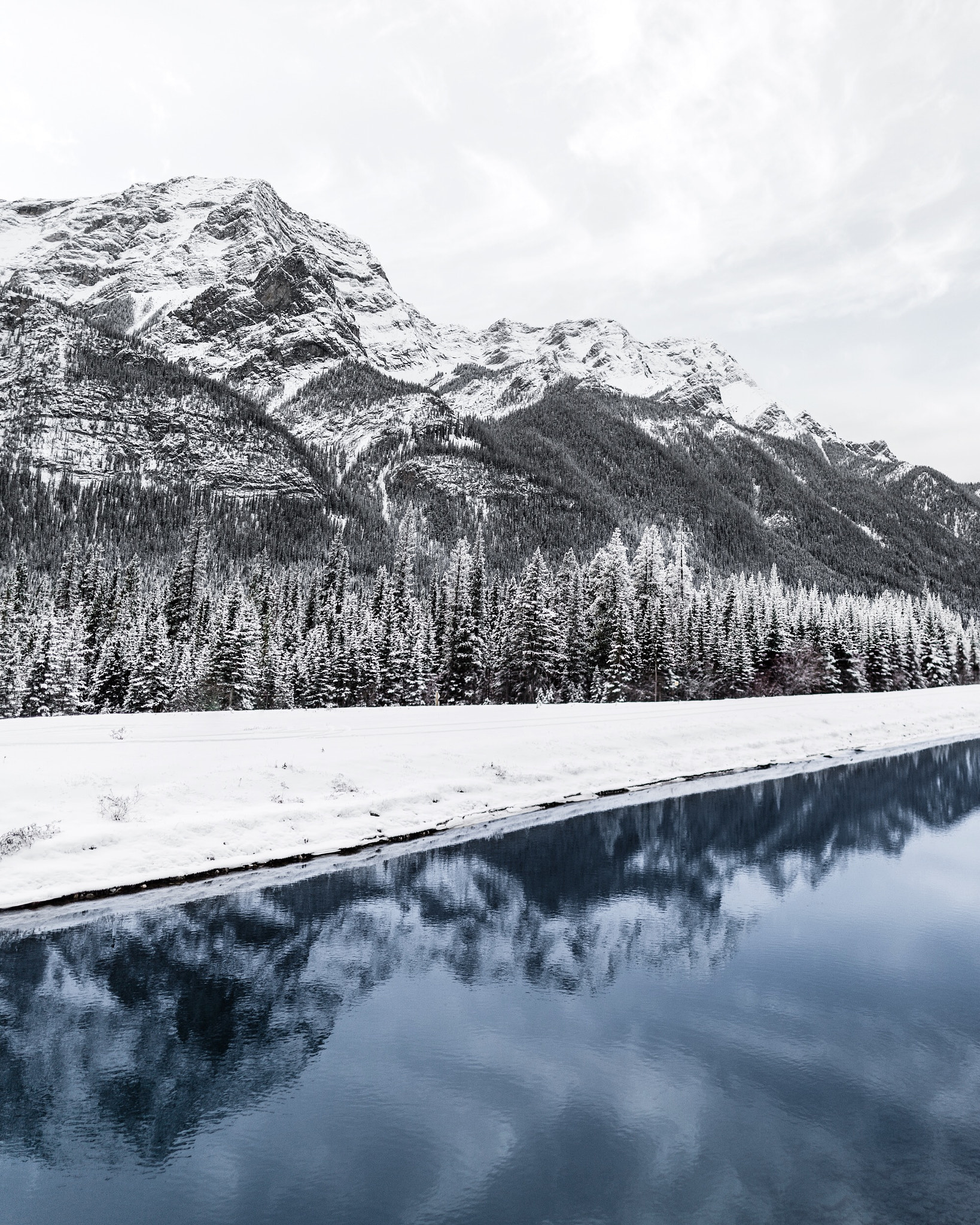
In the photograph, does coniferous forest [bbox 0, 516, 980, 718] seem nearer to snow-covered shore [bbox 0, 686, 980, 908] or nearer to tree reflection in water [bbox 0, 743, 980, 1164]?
snow-covered shore [bbox 0, 686, 980, 908]

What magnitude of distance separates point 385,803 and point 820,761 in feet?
98.2

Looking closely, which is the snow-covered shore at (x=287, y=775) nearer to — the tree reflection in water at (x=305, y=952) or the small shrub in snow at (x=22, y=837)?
the small shrub in snow at (x=22, y=837)

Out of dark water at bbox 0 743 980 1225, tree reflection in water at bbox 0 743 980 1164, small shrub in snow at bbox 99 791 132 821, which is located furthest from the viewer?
small shrub in snow at bbox 99 791 132 821

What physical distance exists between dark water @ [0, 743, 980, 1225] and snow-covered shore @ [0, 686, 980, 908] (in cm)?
209

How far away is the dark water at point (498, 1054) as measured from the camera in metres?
8.22

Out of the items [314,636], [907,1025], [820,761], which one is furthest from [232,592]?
[907,1025]

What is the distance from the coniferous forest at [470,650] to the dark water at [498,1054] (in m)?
47.3

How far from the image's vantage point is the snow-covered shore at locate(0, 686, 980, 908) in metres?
18.0

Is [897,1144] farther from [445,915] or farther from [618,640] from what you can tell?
[618,640]

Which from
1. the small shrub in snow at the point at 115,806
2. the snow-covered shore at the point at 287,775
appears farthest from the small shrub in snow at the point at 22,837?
the small shrub in snow at the point at 115,806

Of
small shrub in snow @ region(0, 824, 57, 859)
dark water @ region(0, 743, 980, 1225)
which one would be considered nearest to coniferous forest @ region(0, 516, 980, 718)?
dark water @ region(0, 743, 980, 1225)

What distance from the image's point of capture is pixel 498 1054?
1127 cm

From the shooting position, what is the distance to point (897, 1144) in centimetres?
891

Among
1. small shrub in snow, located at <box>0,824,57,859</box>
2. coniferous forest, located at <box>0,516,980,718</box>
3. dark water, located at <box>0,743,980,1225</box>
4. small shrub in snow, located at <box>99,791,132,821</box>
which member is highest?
coniferous forest, located at <box>0,516,980,718</box>
